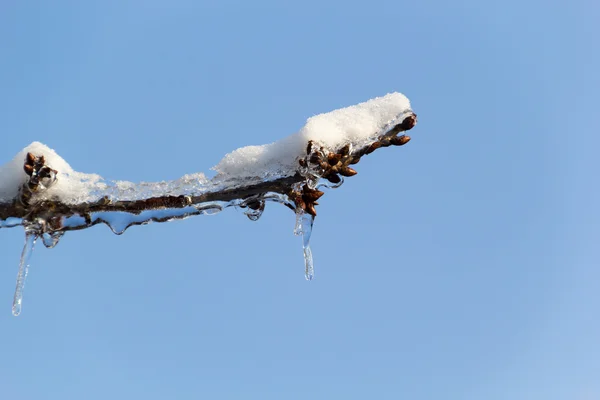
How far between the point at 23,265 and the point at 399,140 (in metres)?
1.86

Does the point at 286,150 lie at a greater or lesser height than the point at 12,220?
greater

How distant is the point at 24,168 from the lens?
2109mm

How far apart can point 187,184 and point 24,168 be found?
0.62 metres

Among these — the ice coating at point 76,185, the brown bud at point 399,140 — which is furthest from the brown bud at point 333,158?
the ice coating at point 76,185

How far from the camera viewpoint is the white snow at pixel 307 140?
2182 millimetres

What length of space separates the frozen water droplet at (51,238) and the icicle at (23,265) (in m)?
0.04

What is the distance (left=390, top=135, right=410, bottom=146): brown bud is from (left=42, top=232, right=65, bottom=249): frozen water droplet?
1.45m

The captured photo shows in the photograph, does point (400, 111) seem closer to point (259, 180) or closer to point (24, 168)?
point (259, 180)

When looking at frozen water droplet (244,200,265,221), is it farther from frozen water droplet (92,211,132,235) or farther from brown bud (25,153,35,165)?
brown bud (25,153,35,165)

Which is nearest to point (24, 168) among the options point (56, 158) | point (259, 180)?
point (56, 158)

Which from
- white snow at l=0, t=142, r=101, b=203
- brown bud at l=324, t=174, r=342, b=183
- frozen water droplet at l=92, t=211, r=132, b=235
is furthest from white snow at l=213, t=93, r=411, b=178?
white snow at l=0, t=142, r=101, b=203

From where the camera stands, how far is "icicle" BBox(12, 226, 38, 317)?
7.56ft

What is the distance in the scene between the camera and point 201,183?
7.28 feet

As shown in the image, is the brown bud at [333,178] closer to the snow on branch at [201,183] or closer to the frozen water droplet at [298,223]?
the snow on branch at [201,183]
